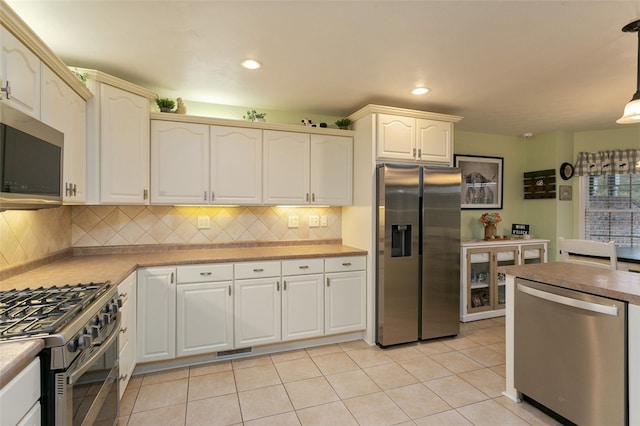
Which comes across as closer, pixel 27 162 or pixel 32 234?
pixel 27 162

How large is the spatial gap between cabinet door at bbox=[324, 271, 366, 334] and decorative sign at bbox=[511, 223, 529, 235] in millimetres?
2545

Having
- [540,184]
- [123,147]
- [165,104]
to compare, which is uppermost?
[165,104]

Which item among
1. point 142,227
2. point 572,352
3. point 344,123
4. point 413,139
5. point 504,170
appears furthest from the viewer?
point 504,170

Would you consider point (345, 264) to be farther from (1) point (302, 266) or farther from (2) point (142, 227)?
(2) point (142, 227)

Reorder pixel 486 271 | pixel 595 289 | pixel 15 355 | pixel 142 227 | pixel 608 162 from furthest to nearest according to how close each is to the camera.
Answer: pixel 608 162 < pixel 486 271 < pixel 142 227 < pixel 595 289 < pixel 15 355

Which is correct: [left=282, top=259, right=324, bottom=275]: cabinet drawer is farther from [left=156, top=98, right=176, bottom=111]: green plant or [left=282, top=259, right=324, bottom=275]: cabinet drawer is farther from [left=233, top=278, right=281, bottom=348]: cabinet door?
[left=156, top=98, right=176, bottom=111]: green plant

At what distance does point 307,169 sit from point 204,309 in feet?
5.24

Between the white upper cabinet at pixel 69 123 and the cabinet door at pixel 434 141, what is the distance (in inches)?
112

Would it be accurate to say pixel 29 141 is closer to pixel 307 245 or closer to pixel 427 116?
pixel 307 245

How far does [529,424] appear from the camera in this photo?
1.97 metres

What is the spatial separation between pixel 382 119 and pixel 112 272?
8.39 feet

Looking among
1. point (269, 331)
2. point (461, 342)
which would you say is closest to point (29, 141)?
point (269, 331)

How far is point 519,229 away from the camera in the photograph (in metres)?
4.35

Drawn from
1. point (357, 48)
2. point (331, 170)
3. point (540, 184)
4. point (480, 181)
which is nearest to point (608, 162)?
point (540, 184)
